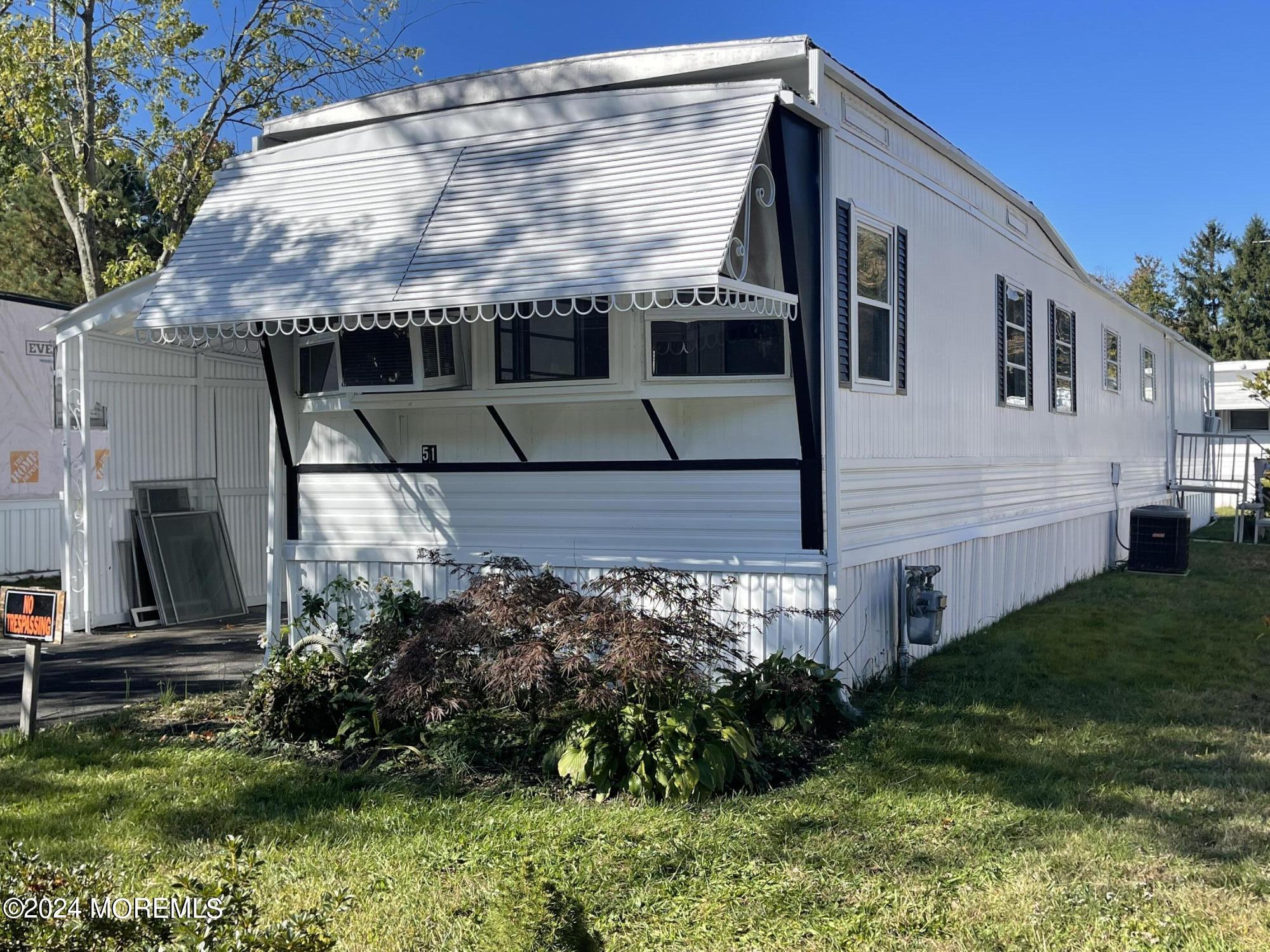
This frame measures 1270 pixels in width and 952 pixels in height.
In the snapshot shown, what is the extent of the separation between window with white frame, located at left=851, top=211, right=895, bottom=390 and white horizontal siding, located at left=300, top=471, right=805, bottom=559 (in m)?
1.07

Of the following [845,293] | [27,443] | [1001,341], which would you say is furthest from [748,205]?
[27,443]

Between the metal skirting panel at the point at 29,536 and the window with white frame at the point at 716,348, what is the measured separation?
31.7 feet

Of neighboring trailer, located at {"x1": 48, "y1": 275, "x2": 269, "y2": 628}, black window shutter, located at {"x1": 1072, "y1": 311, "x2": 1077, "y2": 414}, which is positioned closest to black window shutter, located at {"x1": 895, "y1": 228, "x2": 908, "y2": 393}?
black window shutter, located at {"x1": 1072, "y1": 311, "x2": 1077, "y2": 414}

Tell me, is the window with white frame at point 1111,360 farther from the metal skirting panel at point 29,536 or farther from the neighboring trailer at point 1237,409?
the neighboring trailer at point 1237,409

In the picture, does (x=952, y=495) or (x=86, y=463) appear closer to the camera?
(x=952, y=495)

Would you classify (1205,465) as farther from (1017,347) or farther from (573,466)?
(573,466)

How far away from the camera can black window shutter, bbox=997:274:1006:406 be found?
10016 millimetres

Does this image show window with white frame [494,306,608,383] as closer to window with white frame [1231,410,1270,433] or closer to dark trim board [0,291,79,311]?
dark trim board [0,291,79,311]

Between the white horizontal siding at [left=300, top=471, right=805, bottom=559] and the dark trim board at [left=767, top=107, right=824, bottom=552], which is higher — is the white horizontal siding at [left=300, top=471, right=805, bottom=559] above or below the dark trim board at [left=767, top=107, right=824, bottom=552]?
below

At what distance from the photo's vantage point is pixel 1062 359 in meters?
12.2

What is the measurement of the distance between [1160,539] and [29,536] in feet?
44.0

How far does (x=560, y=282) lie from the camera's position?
584 centimetres

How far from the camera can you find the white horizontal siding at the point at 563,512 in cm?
676

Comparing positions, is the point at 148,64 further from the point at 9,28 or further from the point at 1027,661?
the point at 1027,661
